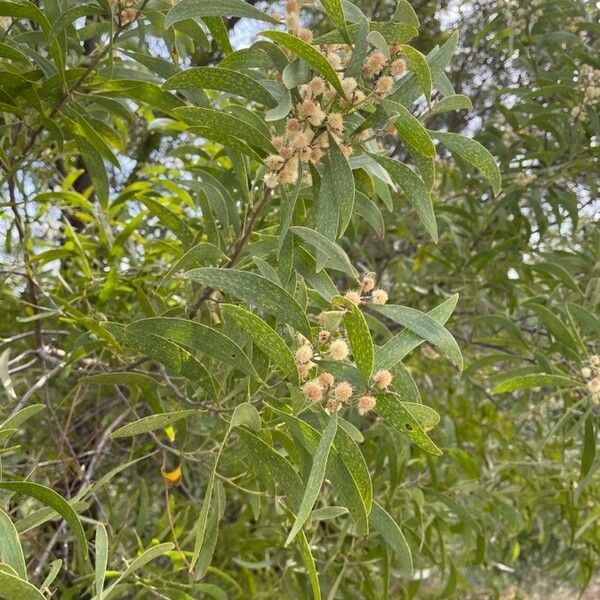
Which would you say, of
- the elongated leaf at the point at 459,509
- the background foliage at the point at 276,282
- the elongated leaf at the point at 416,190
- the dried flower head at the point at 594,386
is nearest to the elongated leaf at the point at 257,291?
the background foliage at the point at 276,282

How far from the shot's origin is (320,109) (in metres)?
0.80

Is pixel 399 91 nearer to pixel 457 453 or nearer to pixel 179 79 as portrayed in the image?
pixel 179 79

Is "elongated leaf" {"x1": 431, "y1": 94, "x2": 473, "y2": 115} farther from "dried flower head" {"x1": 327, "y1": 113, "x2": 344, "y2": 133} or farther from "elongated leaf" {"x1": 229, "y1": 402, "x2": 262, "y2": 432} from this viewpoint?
"elongated leaf" {"x1": 229, "y1": 402, "x2": 262, "y2": 432}

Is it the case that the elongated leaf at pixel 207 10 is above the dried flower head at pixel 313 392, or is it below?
above

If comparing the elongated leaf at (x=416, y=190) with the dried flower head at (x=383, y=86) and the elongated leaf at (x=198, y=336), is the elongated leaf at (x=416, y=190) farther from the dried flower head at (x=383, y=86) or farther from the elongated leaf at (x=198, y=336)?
the elongated leaf at (x=198, y=336)

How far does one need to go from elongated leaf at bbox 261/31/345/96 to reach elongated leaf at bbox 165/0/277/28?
96mm

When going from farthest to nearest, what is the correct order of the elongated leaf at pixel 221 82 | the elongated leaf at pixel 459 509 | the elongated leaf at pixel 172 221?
the elongated leaf at pixel 459 509 < the elongated leaf at pixel 172 221 < the elongated leaf at pixel 221 82

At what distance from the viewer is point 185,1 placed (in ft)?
2.58

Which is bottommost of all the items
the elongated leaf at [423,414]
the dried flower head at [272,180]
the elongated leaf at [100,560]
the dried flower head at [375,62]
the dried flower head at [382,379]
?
the elongated leaf at [100,560]

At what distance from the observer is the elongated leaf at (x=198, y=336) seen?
0.82m

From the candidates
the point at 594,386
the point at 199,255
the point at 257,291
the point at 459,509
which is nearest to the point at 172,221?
the point at 199,255

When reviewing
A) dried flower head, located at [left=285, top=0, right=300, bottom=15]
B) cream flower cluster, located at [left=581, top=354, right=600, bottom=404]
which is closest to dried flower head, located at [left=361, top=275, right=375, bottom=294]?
dried flower head, located at [left=285, top=0, right=300, bottom=15]

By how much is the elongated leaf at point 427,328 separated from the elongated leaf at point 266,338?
0.36ft

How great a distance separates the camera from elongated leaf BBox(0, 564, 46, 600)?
1.90ft
